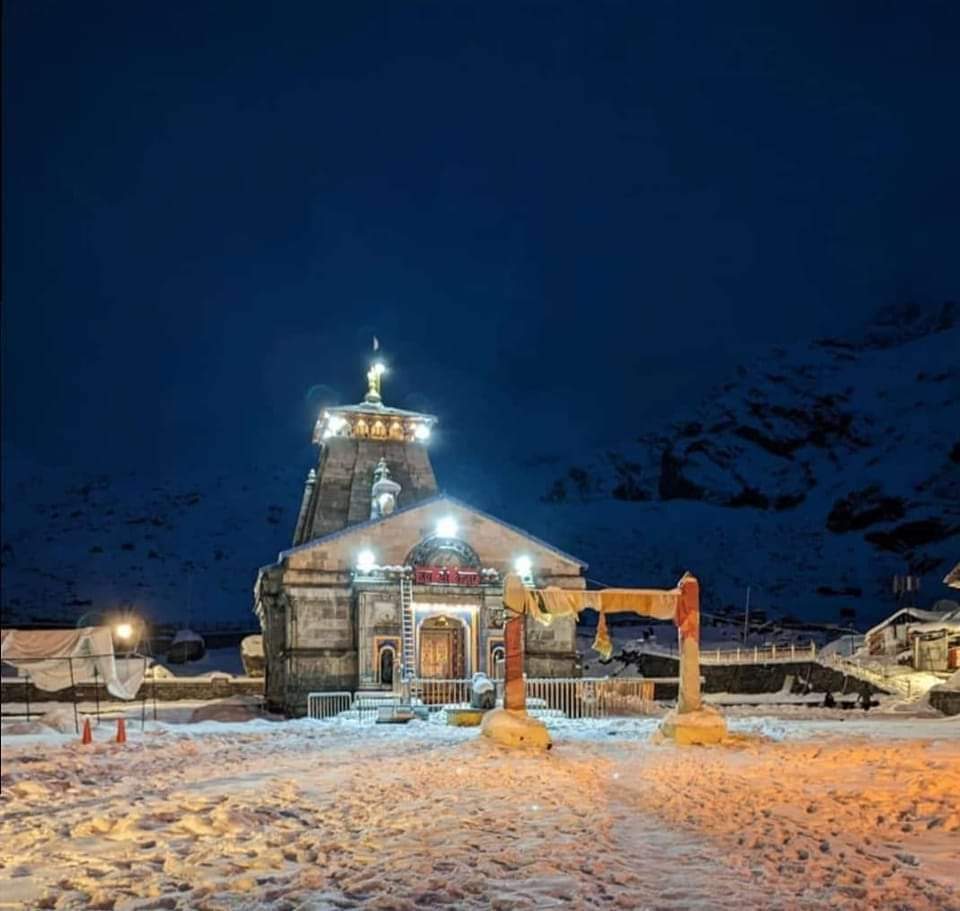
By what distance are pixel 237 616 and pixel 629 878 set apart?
3167 inches

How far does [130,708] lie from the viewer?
111 ft

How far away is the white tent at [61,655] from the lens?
2148cm

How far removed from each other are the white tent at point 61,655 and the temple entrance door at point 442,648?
11603 mm

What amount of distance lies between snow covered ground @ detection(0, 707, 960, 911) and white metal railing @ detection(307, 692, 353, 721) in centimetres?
1250

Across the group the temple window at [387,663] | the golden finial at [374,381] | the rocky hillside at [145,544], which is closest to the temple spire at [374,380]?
the golden finial at [374,381]

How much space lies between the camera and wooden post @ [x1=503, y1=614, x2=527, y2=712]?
17609 millimetres

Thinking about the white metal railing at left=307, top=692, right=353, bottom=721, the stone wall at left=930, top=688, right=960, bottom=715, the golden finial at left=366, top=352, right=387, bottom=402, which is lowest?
the white metal railing at left=307, top=692, right=353, bottom=721

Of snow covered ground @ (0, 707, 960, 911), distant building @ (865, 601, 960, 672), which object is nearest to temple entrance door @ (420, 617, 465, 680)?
snow covered ground @ (0, 707, 960, 911)

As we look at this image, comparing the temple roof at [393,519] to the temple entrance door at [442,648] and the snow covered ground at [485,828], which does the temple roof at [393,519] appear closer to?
the temple entrance door at [442,648]

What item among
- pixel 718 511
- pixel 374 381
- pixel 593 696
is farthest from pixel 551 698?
pixel 718 511

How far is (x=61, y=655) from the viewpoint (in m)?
21.6

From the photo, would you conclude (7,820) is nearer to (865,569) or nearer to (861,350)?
(865,569)

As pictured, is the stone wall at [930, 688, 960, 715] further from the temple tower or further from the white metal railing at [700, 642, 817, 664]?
the temple tower

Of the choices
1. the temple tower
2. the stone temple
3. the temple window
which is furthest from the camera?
the temple tower
